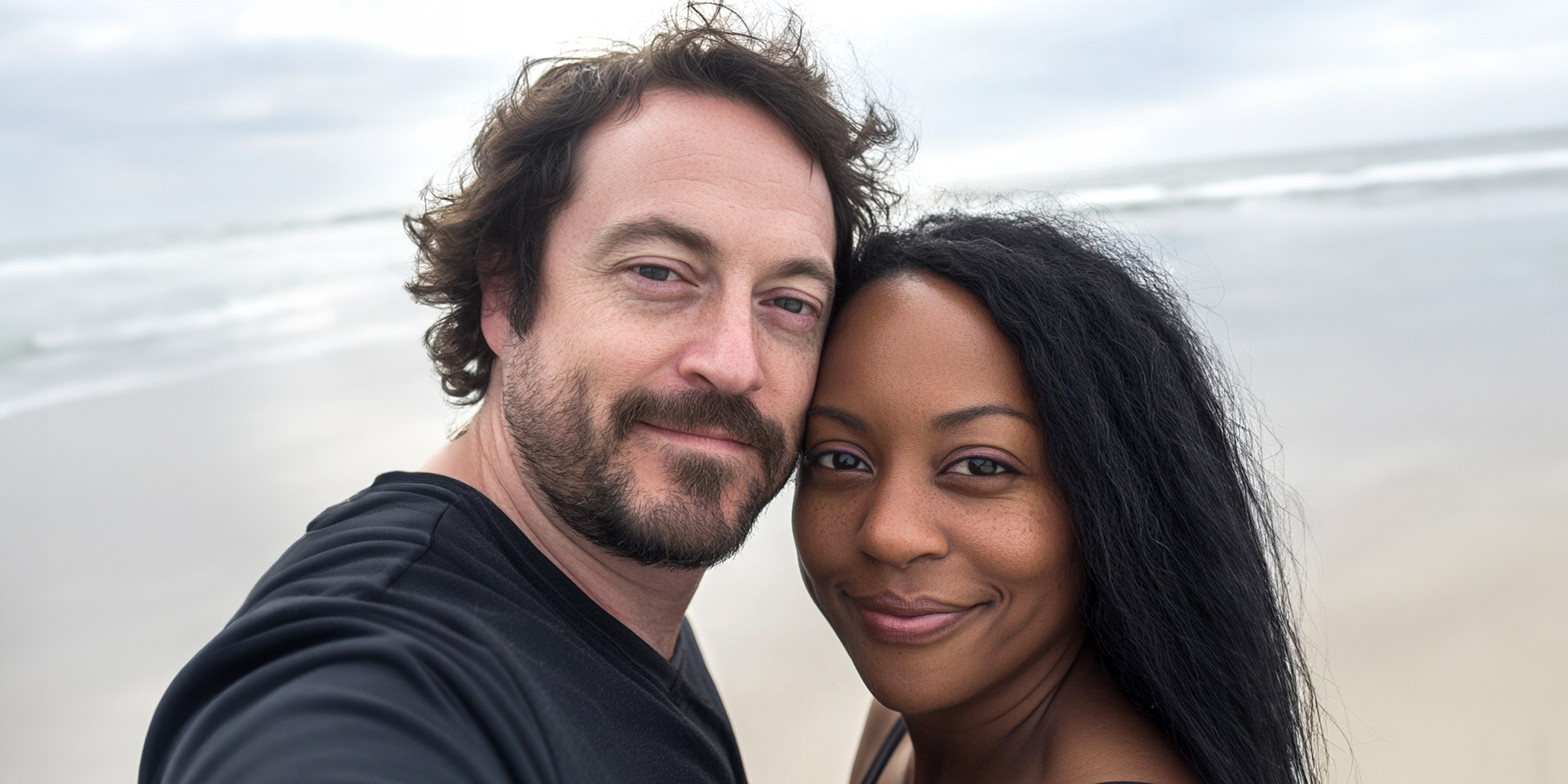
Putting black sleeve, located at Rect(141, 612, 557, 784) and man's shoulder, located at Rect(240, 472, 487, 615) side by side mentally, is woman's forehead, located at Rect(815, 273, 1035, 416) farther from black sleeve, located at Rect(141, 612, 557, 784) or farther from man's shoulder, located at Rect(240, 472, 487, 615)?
black sleeve, located at Rect(141, 612, 557, 784)

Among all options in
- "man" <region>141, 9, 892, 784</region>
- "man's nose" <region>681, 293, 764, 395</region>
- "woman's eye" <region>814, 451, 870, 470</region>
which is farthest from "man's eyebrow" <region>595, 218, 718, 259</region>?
"woman's eye" <region>814, 451, 870, 470</region>

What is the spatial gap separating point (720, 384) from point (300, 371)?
32.2 ft

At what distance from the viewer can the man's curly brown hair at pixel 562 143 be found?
272 centimetres

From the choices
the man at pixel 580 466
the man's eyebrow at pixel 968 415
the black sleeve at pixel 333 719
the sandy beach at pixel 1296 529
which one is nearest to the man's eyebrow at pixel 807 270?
the man at pixel 580 466

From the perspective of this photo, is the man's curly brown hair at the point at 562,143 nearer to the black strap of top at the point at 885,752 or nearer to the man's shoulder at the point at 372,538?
the man's shoulder at the point at 372,538

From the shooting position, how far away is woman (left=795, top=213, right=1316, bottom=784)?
2217 millimetres

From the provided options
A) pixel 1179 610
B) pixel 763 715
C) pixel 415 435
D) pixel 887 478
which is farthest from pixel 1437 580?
pixel 415 435

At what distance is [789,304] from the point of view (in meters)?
2.54

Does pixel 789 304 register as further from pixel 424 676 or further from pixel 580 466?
pixel 424 676

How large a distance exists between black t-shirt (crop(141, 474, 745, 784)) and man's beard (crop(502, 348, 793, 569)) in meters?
0.16

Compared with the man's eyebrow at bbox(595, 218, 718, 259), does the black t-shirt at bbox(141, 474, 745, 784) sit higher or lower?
lower

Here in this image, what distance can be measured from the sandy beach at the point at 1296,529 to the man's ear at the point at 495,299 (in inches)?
101

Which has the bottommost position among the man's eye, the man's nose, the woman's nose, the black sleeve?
the black sleeve

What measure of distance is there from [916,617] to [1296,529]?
4.82 m
